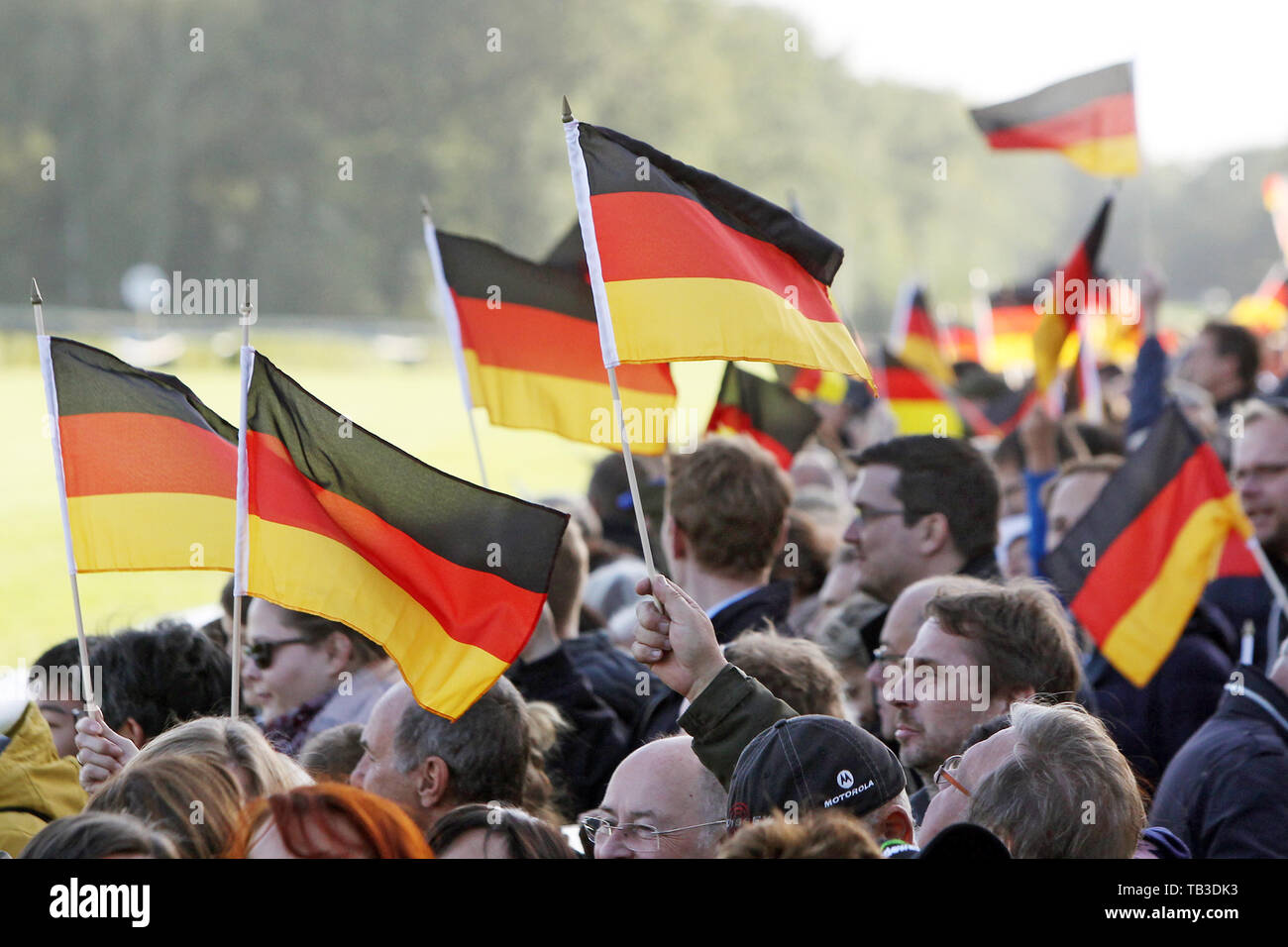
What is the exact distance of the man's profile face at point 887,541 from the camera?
450 cm

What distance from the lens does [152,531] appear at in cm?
354

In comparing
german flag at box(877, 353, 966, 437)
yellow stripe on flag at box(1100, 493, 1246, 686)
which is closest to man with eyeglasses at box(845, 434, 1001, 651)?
yellow stripe on flag at box(1100, 493, 1246, 686)

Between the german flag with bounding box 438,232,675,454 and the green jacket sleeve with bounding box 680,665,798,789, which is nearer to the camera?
the green jacket sleeve with bounding box 680,665,798,789

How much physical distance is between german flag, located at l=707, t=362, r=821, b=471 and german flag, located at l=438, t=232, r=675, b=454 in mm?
1543

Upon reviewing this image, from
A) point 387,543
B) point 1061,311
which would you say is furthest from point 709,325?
point 1061,311

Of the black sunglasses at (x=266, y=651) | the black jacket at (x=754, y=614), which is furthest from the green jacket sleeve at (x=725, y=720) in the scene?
the black sunglasses at (x=266, y=651)

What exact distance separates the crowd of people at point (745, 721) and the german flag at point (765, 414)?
105 cm

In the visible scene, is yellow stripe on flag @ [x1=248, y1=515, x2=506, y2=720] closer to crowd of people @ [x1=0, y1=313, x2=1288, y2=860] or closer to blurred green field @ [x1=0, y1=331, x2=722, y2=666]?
crowd of people @ [x1=0, y1=313, x2=1288, y2=860]

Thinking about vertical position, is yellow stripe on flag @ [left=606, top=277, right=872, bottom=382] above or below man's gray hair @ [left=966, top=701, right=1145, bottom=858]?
above

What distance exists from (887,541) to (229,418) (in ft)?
82.1

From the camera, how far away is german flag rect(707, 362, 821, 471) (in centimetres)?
647

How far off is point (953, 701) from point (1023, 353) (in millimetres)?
10139

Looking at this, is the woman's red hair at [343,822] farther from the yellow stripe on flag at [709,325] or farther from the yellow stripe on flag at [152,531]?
the yellow stripe on flag at [152,531]

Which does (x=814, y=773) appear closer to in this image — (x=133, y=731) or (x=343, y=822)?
(x=343, y=822)
